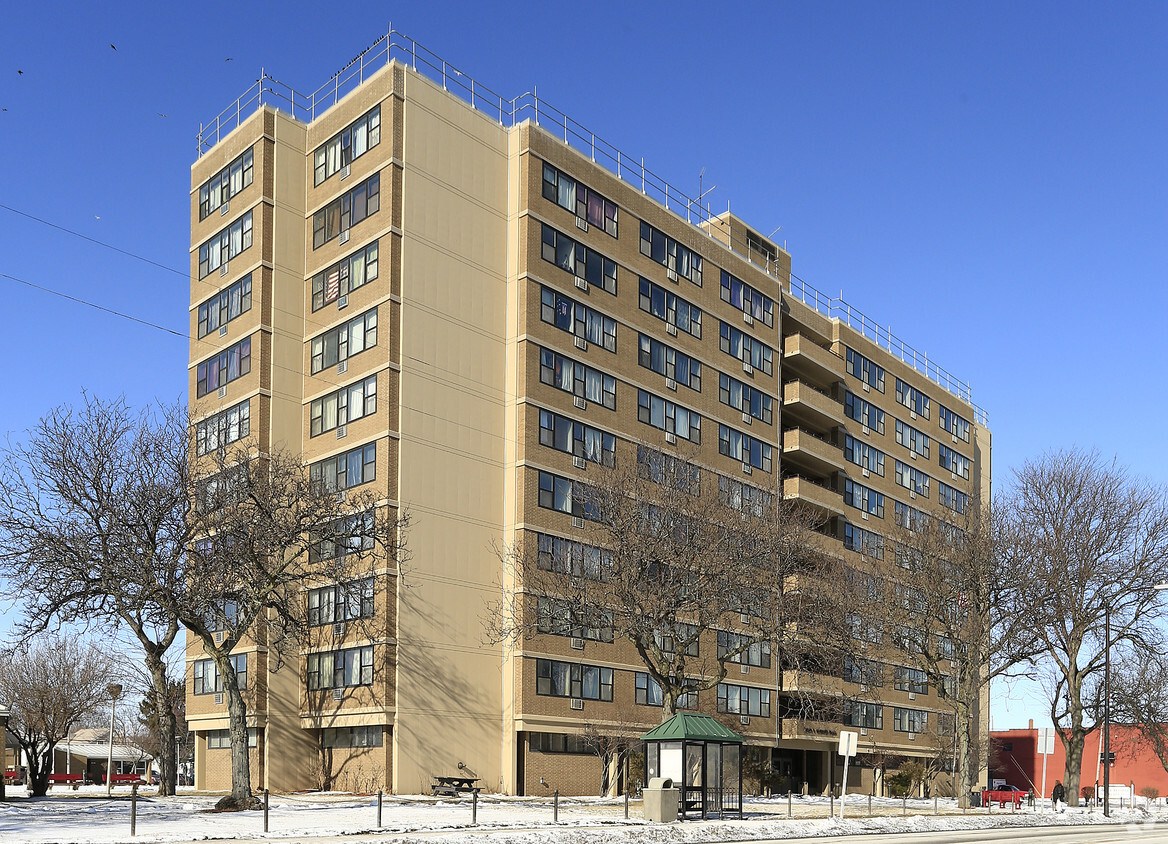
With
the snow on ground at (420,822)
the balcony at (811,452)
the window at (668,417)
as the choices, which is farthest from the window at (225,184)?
the balcony at (811,452)

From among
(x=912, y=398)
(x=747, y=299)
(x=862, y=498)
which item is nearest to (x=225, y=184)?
(x=747, y=299)

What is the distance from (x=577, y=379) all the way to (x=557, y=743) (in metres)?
15.7

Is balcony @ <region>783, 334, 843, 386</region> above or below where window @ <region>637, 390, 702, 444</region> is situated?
above

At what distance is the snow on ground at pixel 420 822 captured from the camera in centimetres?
2667

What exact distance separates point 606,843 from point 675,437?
1381 inches

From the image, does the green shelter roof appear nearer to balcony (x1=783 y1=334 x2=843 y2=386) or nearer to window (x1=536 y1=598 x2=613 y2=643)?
window (x1=536 y1=598 x2=613 y2=643)

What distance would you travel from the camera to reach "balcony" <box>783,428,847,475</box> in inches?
2778

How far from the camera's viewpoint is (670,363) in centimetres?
6181

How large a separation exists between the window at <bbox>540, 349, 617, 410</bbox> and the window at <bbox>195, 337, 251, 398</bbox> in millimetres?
12679

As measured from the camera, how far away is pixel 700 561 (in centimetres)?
4397

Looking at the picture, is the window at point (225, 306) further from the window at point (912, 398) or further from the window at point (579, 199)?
the window at point (912, 398)

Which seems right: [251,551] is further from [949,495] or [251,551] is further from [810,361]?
[949,495]

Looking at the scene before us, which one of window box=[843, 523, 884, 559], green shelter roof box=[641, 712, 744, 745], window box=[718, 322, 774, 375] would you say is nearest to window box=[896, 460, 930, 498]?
window box=[843, 523, 884, 559]

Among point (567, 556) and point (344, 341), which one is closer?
point (567, 556)
